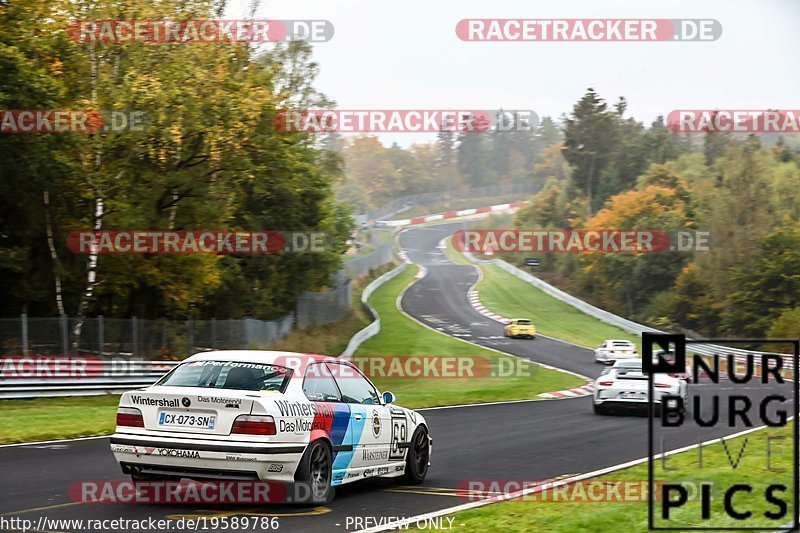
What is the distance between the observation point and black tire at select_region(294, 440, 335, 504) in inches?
372

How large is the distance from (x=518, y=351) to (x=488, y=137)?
423 feet

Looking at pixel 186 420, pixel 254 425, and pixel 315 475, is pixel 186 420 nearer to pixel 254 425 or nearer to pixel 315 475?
pixel 254 425

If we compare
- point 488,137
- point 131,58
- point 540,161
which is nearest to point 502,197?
point 540,161

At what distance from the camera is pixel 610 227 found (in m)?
82.9

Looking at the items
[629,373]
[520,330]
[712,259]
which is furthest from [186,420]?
[712,259]

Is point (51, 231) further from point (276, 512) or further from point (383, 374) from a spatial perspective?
point (276, 512)

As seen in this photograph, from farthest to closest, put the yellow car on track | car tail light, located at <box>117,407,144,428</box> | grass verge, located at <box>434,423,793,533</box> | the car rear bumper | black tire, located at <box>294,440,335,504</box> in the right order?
the yellow car on track
car tail light, located at <box>117,407,144,428</box>
black tire, located at <box>294,440,335,504</box>
the car rear bumper
grass verge, located at <box>434,423,793,533</box>

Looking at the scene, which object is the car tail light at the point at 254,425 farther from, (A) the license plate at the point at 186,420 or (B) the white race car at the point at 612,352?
(B) the white race car at the point at 612,352

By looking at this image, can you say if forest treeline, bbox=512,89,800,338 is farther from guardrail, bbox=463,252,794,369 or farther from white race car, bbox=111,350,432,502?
white race car, bbox=111,350,432,502

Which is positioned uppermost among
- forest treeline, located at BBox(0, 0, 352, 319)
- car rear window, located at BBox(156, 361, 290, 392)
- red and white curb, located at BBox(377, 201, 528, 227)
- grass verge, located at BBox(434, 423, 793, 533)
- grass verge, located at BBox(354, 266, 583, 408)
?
red and white curb, located at BBox(377, 201, 528, 227)

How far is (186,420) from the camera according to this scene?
940cm

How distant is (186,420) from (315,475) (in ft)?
4.41

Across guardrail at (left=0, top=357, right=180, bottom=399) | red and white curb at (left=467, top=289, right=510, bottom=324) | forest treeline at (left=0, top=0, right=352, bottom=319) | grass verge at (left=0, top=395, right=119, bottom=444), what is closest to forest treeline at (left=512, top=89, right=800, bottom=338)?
red and white curb at (left=467, top=289, right=510, bottom=324)

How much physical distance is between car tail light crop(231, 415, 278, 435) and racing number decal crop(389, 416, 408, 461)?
2.53 metres
